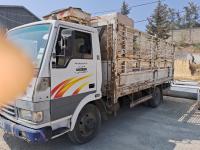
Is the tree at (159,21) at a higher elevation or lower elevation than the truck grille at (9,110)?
higher

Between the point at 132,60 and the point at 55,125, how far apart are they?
2632mm

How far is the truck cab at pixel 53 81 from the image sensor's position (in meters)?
2.94

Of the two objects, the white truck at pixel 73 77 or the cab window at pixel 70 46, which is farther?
the cab window at pixel 70 46

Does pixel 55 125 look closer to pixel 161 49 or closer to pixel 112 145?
pixel 112 145

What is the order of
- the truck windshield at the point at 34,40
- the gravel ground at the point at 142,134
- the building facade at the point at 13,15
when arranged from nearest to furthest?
the truck windshield at the point at 34,40 → the gravel ground at the point at 142,134 → the building facade at the point at 13,15

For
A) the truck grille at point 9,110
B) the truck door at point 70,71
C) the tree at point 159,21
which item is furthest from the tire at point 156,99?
the tree at point 159,21

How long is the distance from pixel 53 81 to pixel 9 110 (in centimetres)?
99

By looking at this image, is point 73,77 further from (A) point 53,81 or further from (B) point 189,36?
(B) point 189,36

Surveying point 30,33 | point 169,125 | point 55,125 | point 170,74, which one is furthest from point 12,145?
point 170,74

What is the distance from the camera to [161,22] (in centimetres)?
3984

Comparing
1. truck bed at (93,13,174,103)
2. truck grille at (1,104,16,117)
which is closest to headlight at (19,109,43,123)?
truck grille at (1,104,16,117)

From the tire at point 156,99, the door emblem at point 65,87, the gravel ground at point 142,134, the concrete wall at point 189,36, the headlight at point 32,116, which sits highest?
the concrete wall at point 189,36

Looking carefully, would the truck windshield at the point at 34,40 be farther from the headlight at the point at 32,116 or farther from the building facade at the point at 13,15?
the building facade at the point at 13,15

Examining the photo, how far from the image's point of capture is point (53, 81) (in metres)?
3.07
